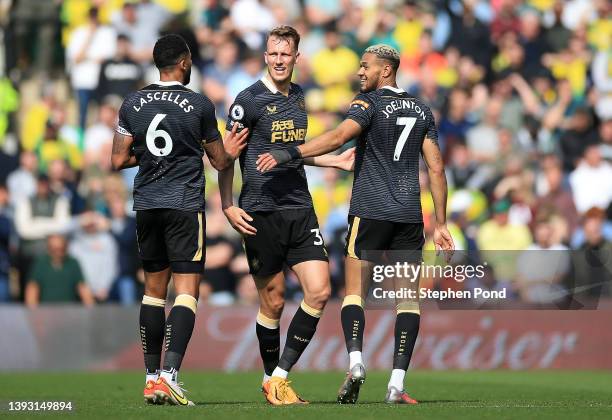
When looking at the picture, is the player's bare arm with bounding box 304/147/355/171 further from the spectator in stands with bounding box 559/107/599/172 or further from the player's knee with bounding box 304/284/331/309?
the spectator in stands with bounding box 559/107/599/172

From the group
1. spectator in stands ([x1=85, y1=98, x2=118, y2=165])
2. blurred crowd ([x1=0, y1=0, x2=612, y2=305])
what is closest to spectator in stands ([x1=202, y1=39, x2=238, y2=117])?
blurred crowd ([x1=0, y1=0, x2=612, y2=305])

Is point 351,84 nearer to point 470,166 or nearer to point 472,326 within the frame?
point 470,166

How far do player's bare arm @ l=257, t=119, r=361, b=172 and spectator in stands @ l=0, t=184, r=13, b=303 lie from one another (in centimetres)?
859

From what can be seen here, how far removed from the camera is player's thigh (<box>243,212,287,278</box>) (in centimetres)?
1049

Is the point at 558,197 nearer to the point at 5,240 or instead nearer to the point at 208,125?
the point at 5,240

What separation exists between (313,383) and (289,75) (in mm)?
4303

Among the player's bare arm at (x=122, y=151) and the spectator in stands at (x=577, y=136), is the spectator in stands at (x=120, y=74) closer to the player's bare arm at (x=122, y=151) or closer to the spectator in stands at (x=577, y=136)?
the spectator in stands at (x=577, y=136)

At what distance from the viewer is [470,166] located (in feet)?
62.1

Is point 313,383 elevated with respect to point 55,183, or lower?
lower

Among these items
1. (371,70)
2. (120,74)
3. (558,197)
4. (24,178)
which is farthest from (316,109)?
(371,70)

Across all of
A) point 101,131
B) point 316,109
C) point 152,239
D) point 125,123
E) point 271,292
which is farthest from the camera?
point 316,109

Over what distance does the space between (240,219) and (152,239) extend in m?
0.70

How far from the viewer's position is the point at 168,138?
9953mm

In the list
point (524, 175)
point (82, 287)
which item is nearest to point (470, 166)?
point (524, 175)
